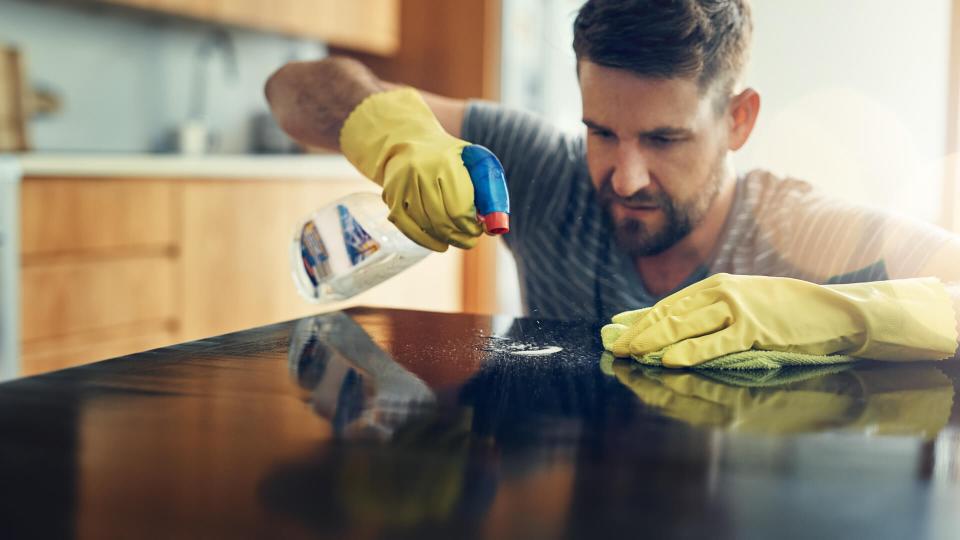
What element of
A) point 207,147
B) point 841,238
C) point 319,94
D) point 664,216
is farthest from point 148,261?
point 841,238

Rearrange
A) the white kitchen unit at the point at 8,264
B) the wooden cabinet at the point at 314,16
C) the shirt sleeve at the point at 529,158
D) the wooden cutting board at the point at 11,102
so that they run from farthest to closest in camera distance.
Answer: the wooden cabinet at the point at 314,16 → the wooden cutting board at the point at 11,102 → the white kitchen unit at the point at 8,264 → the shirt sleeve at the point at 529,158

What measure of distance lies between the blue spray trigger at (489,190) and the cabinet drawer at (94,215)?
1.56 metres

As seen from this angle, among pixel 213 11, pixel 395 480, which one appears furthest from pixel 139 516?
pixel 213 11

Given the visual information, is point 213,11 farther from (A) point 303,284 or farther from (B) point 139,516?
(B) point 139,516

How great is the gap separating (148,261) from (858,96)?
205 centimetres

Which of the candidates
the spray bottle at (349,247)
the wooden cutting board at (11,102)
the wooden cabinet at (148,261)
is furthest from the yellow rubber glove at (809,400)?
the wooden cutting board at (11,102)

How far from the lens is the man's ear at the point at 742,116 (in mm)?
1578

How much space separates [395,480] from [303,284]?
26.2 inches

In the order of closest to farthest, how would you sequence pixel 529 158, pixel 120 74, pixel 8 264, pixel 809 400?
pixel 809 400 < pixel 529 158 < pixel 8 264 < pixel 120 74

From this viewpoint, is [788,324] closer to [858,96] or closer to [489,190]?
[489,190]

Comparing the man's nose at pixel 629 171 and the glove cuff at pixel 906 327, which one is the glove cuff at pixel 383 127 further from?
the glove cuff at pixel 906 327

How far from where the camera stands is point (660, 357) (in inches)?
32.0

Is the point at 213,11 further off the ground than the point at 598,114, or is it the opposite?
the point at 213,11

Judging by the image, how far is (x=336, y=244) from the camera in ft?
3.41
